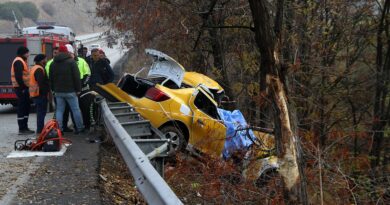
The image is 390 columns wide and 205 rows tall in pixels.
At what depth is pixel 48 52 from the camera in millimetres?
16719

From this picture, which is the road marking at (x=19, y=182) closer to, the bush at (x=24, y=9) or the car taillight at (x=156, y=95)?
the car taillight at (x=156, y=95)

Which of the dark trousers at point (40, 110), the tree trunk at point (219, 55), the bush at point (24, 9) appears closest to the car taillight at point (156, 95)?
the dark trousers at point (40, 110)

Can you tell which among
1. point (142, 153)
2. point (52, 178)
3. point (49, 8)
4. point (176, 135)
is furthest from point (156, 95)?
point (49, 8)

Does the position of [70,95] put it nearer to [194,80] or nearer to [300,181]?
[194,80]

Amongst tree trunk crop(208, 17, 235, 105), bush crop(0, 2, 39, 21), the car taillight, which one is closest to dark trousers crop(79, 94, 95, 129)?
the car taillight

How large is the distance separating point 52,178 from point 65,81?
3536 millimetres

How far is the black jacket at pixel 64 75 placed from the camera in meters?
9.54

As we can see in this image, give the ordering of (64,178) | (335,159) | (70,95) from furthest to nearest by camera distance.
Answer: (70,95) → (335,159) → (64,178)

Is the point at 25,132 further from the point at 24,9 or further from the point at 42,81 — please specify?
the point at 24,9

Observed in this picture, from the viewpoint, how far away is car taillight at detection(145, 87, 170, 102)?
925 cm

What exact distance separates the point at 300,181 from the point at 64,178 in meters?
2.77

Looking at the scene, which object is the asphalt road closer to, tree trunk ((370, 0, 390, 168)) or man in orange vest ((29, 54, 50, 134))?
man in orange vest ((29, 54, 50, 134))

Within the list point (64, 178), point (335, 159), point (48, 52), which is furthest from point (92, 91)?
point (48, 52)

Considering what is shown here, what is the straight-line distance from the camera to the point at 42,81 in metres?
10.0
